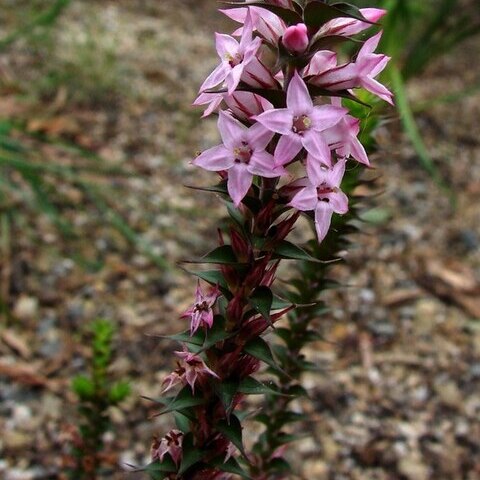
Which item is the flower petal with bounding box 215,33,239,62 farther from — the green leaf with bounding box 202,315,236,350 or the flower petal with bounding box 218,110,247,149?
the green leaf with bounding box 202,315,236,350

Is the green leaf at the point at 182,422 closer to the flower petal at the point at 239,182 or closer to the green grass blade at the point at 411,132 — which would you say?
the flower petal at the point at 239,182

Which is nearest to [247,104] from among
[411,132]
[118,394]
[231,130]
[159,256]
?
[231,130]

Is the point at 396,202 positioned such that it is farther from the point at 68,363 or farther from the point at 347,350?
the point at 68,363

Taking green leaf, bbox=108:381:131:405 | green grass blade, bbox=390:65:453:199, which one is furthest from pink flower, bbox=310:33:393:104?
green grass blade, bbox=390:65:453:199

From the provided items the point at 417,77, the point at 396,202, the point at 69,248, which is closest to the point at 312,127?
the point at 69,248

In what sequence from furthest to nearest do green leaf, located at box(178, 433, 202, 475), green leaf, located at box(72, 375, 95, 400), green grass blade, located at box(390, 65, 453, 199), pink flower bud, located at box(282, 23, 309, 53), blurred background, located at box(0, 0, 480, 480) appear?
green grass blade, located at box(390, 65, 453, 199)
blurred background, located at box(0, 0, 480, 480)
green leaf, located at box(72, 375, 95, 400)
green leaf, located at box(178, 433, 202, 475)
pink flower bud, located at box(282, 23, 309, 53)

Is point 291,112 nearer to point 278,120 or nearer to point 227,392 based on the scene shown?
point 278,120

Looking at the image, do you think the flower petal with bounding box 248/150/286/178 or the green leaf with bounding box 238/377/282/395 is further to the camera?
the green leaf with bounding box 238/377/282/395
